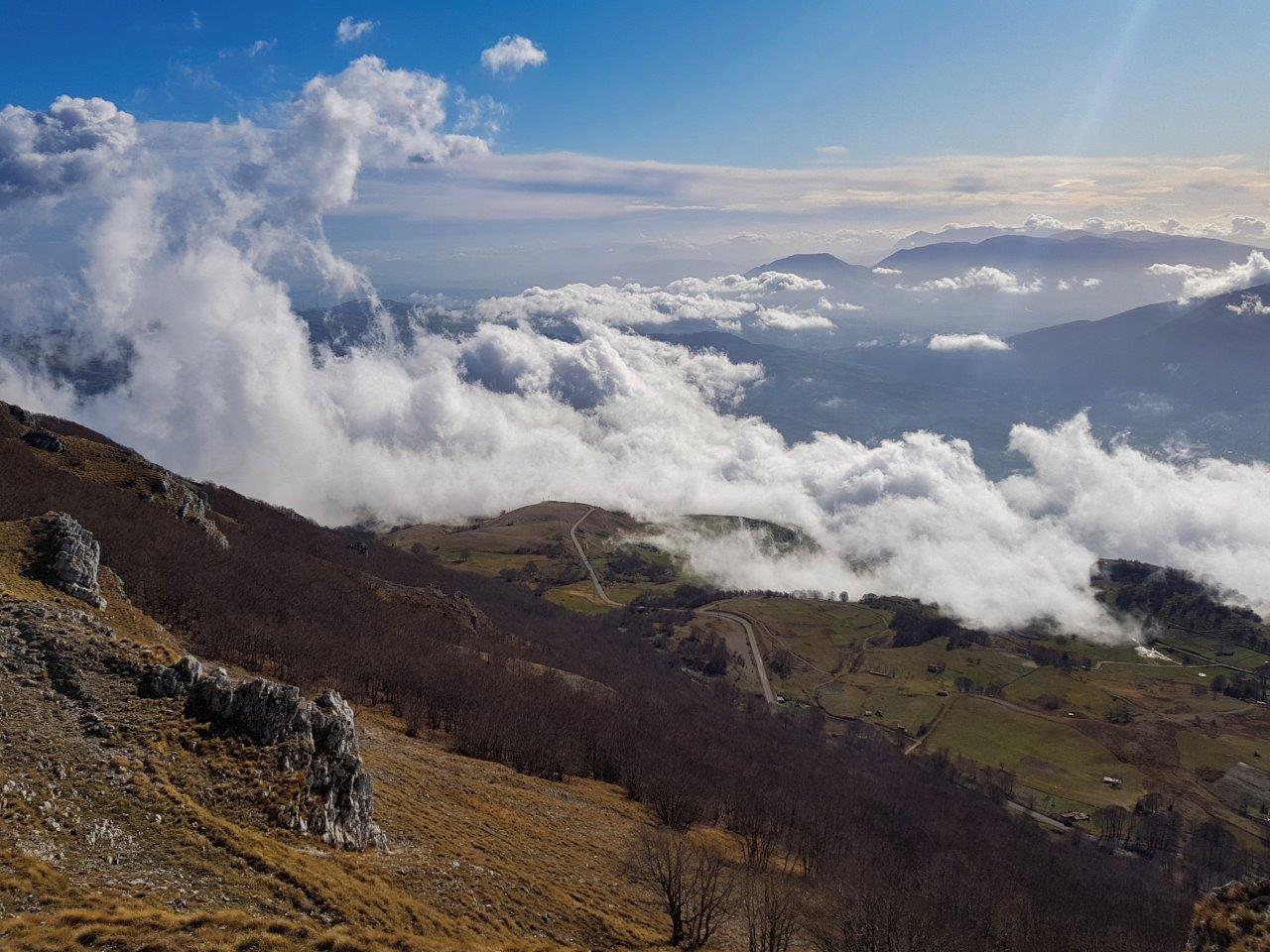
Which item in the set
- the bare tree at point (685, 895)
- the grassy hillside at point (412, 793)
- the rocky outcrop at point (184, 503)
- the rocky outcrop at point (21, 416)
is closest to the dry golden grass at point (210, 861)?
the grassy hillside at point (412, 793)

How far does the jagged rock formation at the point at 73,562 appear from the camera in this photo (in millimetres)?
58719

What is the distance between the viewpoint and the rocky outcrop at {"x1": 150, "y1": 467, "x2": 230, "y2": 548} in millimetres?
144125

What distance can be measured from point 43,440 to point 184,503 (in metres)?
36.0

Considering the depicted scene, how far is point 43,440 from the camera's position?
154 metres

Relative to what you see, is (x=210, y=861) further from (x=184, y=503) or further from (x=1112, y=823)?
(x=1112, y=823)

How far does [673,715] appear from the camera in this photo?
15262 centimetres

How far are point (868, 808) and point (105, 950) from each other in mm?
136793

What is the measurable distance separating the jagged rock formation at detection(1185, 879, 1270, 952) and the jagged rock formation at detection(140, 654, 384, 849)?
4061 centimetres

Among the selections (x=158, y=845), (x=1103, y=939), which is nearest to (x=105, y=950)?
(x=158, y=845)

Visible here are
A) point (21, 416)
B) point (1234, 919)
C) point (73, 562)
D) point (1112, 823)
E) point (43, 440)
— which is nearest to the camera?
point (1234, 919)

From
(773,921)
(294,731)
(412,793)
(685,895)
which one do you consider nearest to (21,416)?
(412,793)

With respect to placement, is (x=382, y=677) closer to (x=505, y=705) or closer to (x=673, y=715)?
(x=505, y=705)

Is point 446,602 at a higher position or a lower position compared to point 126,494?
lower

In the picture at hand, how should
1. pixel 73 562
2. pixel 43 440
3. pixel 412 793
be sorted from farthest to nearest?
pixel 43 440, pixel 73 562, pixel 412 793
